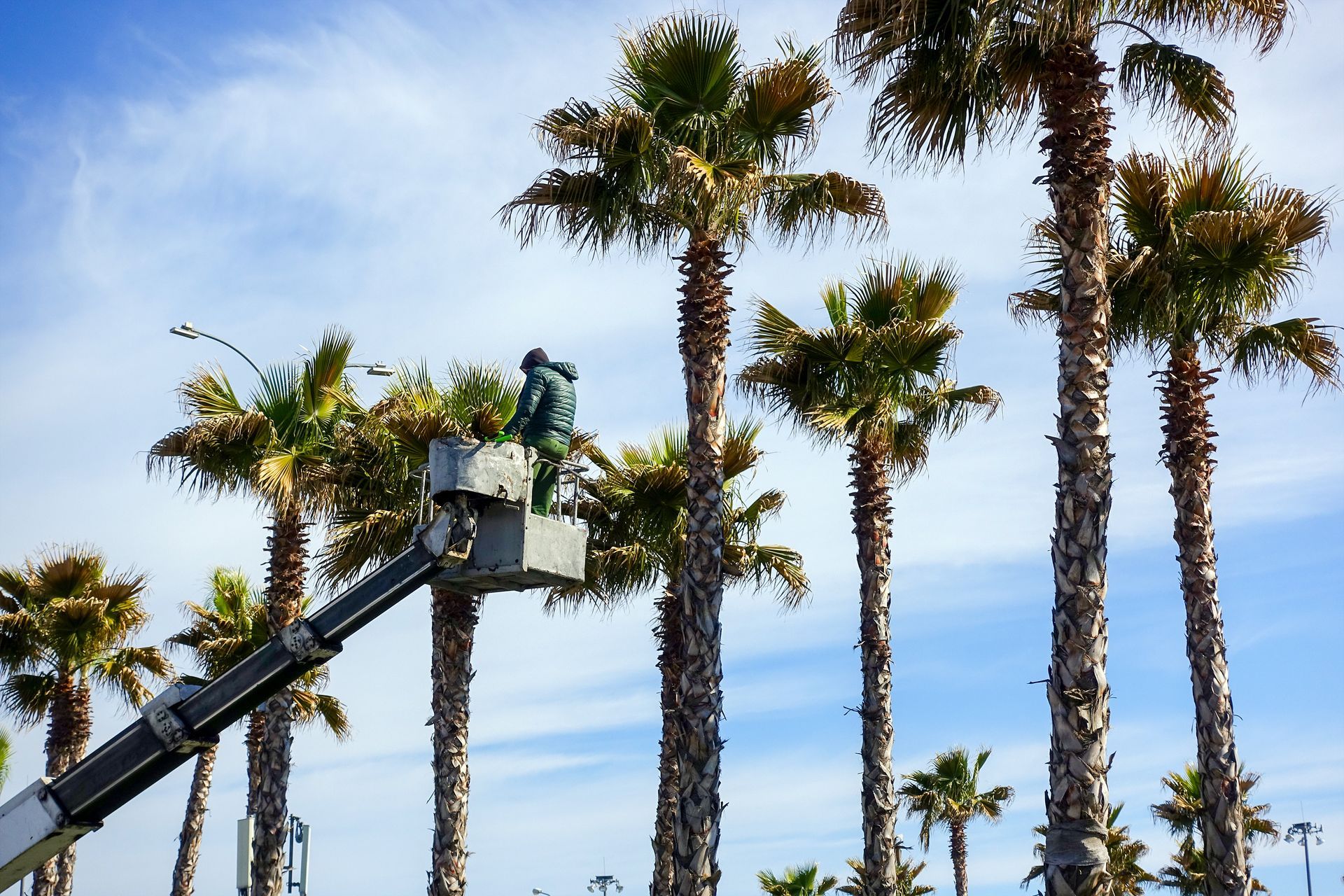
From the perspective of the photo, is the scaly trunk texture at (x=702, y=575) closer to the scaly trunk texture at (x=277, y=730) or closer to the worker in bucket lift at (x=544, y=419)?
the worker in bucket lift at (x=544, y=419)

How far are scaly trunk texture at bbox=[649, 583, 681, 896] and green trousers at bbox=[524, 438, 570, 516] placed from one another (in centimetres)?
856

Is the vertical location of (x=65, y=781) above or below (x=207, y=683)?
below

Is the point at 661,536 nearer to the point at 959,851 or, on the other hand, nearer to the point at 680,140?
the point at 680,140

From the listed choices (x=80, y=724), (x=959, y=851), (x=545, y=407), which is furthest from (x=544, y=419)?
(x=959, y=851)

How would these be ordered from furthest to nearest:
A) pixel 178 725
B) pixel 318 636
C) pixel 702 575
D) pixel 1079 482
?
pixel 702 575, pixel 318 636, pixel 178 725, pixel 1079 482

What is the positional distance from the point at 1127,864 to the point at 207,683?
2613cm

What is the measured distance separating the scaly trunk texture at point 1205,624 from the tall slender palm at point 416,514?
846 centimetres

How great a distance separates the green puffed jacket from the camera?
14445mm

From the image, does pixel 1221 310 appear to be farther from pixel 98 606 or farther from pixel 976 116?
pixel 98 606

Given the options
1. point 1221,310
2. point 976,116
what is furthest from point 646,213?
point 1221,310

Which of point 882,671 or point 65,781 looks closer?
point 65,781

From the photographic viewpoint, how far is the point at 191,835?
32000mm

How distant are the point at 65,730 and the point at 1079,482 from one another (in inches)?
884

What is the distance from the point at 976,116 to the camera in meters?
14.2
